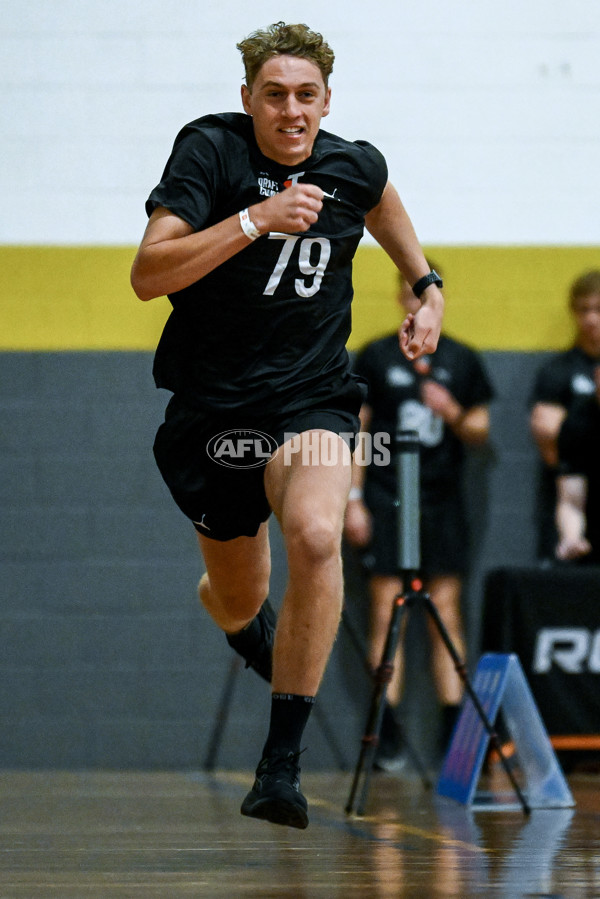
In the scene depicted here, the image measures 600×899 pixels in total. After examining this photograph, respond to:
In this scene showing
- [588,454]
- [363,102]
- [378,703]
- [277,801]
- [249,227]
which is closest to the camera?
[277,801]

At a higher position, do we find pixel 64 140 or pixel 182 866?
pixel 64 140

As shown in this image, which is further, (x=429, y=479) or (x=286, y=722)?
(x=429, y=479)

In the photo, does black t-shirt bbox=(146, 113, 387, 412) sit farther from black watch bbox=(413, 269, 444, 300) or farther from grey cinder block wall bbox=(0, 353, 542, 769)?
grey cinder block wall bbox=(0, 353, 542, 769)

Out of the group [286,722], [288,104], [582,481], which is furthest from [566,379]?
[286,722]

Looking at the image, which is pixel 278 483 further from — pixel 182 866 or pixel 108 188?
pixel 108 188

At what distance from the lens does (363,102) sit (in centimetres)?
604

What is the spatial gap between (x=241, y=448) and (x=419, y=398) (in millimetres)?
2611

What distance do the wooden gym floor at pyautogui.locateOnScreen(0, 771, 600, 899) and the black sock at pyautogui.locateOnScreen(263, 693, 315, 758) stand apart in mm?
270

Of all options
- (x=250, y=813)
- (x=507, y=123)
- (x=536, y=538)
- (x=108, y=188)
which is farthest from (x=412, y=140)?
(x=250, y=813)

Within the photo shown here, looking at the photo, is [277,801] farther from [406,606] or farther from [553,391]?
[553,391]

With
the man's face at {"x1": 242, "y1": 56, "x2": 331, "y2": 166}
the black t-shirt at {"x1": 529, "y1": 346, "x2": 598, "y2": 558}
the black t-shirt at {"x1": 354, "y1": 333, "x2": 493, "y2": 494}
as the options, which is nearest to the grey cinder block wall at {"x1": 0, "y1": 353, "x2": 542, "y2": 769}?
the black t-shirt at {"x1": 354, "y1": 333, "x2": 493, "y2": 494}

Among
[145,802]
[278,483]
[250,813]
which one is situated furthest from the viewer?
[145,802]

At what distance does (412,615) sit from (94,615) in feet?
4.86

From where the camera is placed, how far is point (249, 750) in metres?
5.84
